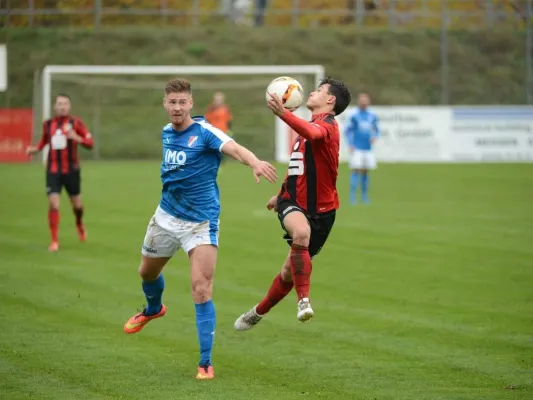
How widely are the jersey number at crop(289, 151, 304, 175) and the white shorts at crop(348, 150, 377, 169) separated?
1501 cm

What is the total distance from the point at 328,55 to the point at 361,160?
22329mm

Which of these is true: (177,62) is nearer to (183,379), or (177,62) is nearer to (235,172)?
(235,172)

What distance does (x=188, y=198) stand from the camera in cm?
824

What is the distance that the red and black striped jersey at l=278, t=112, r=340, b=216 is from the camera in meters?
8.71

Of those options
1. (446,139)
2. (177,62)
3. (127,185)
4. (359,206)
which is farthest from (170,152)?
(177,62)

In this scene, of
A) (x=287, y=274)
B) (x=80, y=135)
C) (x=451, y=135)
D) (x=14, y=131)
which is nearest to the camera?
(x=287, y=274)

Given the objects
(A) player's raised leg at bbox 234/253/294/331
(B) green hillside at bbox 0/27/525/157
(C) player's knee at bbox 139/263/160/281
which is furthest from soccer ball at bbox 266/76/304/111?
(B) green hillside at bbox 0/27/525/157

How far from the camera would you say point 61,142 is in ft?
52.4

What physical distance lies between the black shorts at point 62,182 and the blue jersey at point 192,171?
7.97 meters

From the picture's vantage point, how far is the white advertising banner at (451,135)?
3553 cm

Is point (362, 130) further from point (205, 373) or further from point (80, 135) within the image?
point (205, 373)

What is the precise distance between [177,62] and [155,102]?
3373 mm

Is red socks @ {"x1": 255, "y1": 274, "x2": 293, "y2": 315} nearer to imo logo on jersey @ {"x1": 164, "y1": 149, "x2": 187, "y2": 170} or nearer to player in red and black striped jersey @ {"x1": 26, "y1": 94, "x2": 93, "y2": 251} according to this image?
imo logo on jersey @ {"x1": 164, "y1": 149, "x2": 187, "y2": 170}

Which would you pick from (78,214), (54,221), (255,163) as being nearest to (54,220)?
(54,221)
